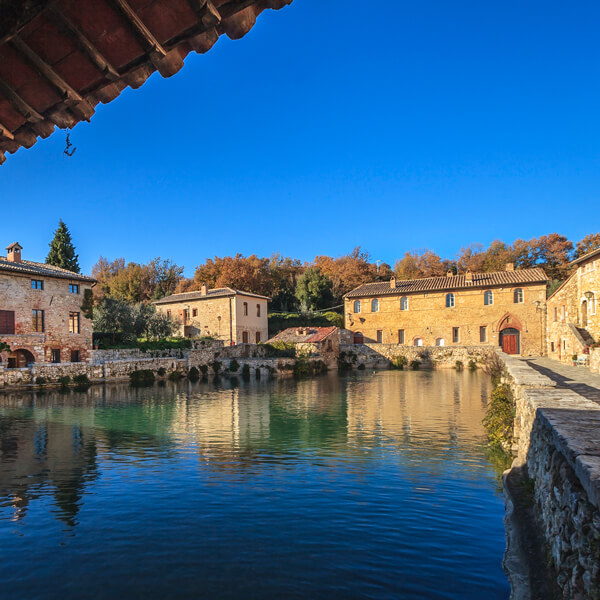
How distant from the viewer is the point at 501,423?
1126cm

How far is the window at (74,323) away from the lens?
103 feet

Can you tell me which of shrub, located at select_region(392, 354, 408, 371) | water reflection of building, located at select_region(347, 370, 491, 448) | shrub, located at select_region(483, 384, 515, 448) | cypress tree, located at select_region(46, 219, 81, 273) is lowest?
shrub, located at select_region(392, 354, 408, 371)

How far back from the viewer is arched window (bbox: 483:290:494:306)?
4050 centimetres

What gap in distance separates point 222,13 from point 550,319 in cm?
3878

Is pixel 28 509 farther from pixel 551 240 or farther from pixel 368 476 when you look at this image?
pixel 551 240

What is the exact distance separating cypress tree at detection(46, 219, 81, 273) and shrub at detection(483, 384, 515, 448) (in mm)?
50364

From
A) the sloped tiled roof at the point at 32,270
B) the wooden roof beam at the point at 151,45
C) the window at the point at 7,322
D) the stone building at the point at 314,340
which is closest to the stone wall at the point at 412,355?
the stone building at the point at 314,340

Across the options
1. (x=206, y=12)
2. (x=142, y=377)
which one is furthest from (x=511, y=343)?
(x=206, y=12)

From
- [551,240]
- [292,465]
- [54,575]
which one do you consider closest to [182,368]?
[292,465]

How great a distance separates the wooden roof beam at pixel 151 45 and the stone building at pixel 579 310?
82.4 feet

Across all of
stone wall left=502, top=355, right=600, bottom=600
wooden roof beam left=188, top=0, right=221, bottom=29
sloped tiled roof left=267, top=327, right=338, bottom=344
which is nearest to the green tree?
sloped tiled roof left=267, top=327, right=338, bottom=344

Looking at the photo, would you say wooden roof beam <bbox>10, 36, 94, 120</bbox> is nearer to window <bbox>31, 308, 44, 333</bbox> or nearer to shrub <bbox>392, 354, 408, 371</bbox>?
window <bbox>31, 308, 44, 333</bbox>

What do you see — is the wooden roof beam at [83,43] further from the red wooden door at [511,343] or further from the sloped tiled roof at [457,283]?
the red wooden door at [511,343]

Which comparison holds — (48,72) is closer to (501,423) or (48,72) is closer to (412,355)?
(501,423)
